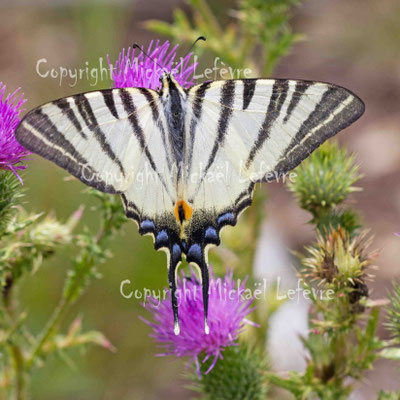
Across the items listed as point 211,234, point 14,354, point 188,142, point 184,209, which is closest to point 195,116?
point 188,142

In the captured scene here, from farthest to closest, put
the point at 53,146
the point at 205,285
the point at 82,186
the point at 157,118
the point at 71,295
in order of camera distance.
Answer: the point at 82,186
the point at 71,295
the point at 157,118
the point at 205,285
the point at 53,146

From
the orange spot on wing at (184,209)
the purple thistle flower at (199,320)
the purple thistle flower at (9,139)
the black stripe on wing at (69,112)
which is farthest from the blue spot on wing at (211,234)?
the purple thistle flower at (9,139)

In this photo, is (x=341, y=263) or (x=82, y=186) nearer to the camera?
(x=341, y=263)

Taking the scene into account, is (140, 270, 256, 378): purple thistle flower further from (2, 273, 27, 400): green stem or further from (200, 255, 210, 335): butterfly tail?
(2, 273, 27, 400): green stem

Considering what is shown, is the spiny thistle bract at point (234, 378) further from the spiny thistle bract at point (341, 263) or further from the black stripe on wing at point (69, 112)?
the black stripe on wing at point (69, 112)

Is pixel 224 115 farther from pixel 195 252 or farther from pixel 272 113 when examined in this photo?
pixel 195 252

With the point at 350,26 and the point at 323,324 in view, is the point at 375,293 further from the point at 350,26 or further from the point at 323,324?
the point at 350,26
